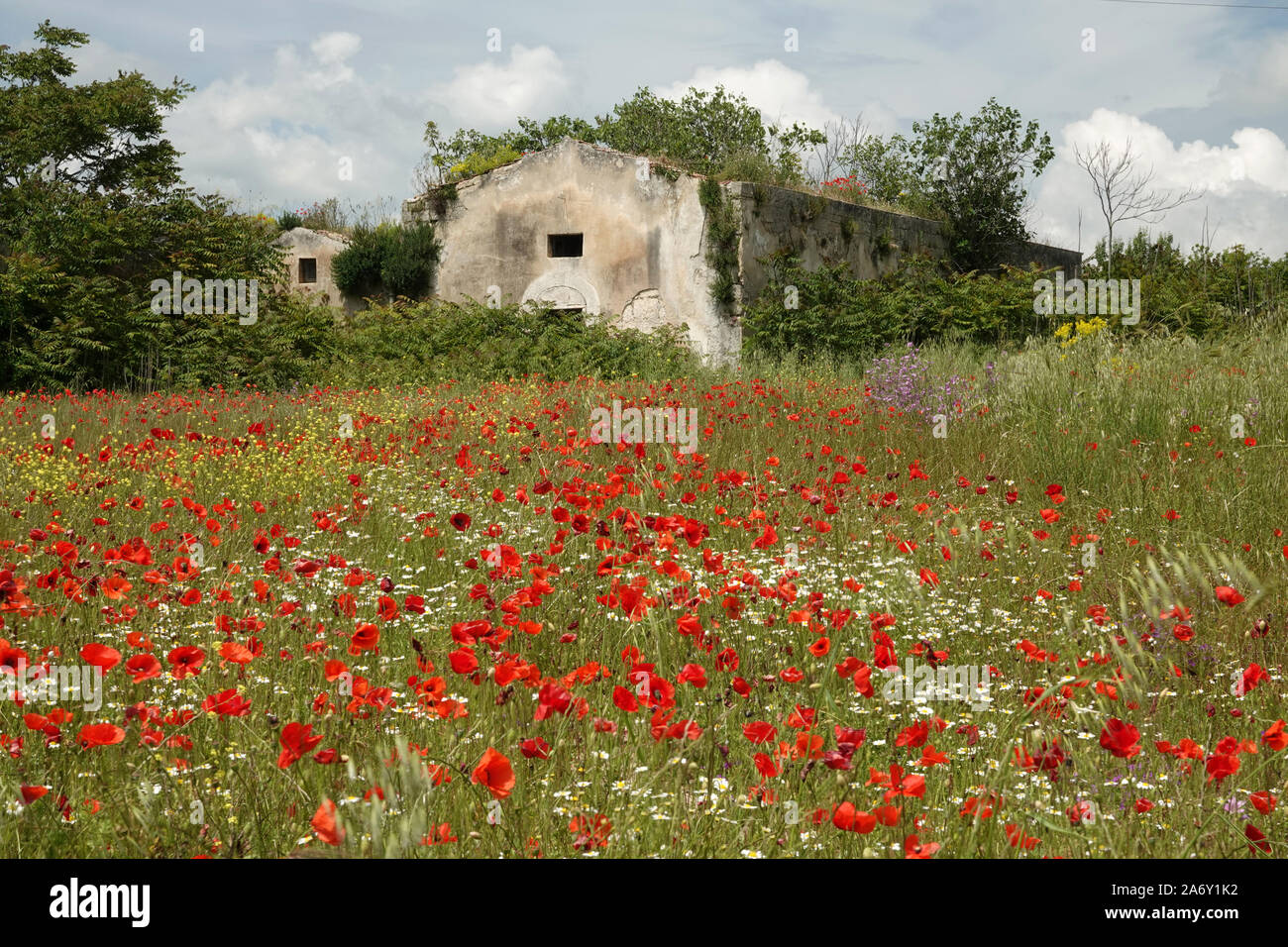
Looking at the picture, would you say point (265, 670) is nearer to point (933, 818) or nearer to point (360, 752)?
point (360, 752)

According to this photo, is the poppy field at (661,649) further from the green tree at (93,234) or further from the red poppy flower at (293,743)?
the green tree at (93,234)

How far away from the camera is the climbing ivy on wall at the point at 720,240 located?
57.4 feet

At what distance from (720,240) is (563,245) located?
332cm

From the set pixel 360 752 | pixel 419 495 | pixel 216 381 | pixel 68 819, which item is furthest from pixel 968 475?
pixel 216 381

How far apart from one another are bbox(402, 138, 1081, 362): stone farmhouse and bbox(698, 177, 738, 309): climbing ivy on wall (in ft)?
0.13

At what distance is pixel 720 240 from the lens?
17531 mm

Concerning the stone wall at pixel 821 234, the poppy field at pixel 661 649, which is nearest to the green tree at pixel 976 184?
the stone wall at pixel 821 234

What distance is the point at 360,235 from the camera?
2092 centimetres

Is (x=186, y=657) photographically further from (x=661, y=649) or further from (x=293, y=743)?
(x=661, y=649)

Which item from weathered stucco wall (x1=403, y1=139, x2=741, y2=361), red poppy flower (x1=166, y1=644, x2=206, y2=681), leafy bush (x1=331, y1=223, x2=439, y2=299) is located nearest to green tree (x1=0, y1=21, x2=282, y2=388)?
leafy bush (x1=331, y1=223, x2=439, y2=299)

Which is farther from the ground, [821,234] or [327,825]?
[821,234]

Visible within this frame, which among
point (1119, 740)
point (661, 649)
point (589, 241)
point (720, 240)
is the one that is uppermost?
point (589, 241)

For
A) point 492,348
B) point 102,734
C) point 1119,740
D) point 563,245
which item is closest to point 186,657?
point 102,734

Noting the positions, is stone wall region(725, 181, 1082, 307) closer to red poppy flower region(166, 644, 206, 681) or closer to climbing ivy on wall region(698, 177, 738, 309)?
climbing ivy on wall region(698, 177, 738, 309)
